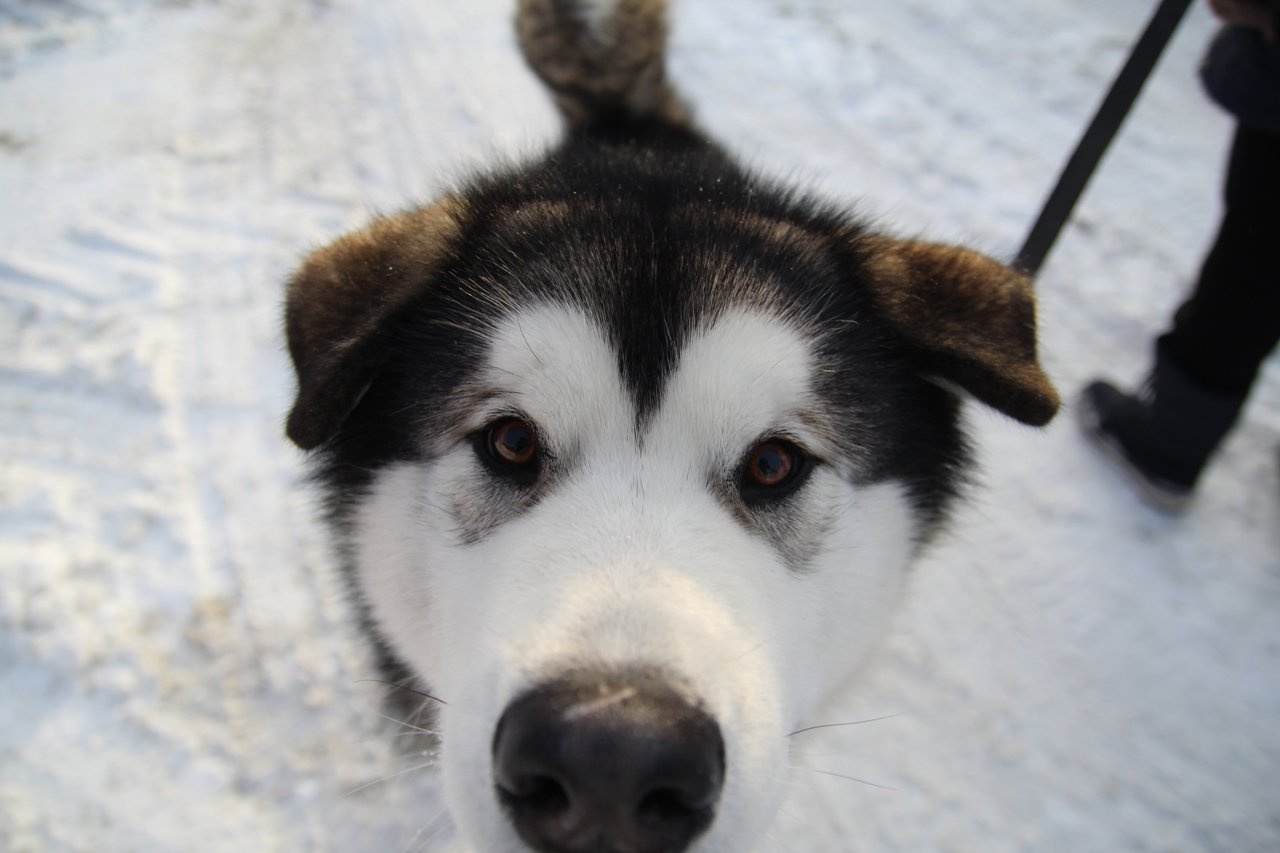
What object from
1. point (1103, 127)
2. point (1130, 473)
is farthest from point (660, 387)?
point (1130, 473)

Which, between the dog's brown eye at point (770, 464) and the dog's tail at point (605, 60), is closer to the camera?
the dog's brown eye at point (770, 464)

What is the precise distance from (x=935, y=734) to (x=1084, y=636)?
0.73m

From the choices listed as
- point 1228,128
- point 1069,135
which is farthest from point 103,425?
point 1228,128

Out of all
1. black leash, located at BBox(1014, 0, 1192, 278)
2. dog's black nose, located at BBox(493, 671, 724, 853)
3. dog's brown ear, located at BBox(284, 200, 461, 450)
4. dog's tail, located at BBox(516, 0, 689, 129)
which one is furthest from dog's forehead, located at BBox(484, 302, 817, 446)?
dog's tail, located at BBox(516, 0, 689, 129)

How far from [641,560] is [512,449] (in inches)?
15.8

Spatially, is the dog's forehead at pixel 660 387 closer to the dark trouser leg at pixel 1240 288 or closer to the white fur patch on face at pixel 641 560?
the white fur patch on face at pixel 641 560

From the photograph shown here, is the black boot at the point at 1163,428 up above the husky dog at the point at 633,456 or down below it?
below

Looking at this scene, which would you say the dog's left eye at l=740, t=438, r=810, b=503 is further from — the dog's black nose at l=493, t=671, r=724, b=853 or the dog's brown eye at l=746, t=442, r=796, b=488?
the dog's black nose at l=493, t=671, r=724, b=853

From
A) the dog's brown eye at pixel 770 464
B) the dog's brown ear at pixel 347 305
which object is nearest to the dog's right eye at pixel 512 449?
the dog's brown ear at pixel 347 305

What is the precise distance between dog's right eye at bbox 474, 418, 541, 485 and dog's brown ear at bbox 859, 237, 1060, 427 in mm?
859

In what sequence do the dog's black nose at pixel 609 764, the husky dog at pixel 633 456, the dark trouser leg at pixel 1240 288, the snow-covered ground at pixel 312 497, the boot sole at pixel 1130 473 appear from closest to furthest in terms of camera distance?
the dog's black nose at pixel 609 764 → the husky dog at pixel 633 456 → the snow-covered ground at pixel 312 497 → the dark trouser leg at pixel 1240 288 → the boot sole at pixel 1130 473

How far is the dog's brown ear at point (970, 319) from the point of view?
1646 millimetres

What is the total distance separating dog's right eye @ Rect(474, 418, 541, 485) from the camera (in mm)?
1550

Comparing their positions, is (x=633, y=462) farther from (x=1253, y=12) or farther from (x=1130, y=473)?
(x=1130, y=473)
